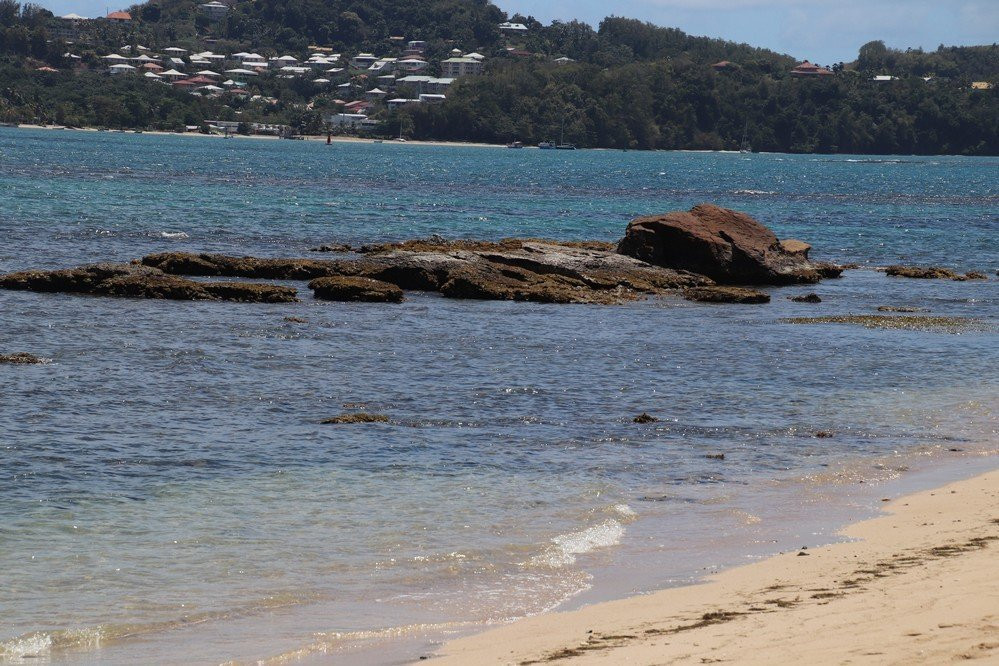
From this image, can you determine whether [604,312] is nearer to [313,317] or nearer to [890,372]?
[313,317]

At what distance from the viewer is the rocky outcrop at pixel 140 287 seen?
1073 inches

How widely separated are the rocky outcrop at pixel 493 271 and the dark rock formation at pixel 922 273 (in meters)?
8.46

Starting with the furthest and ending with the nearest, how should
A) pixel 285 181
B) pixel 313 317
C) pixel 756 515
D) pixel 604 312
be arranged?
pixel 285 181
pixel 604 312
pixel 313 317
pixel 756 515

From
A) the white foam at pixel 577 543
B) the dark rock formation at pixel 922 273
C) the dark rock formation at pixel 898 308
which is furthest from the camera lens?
the dark rock formation at pixel 922 273

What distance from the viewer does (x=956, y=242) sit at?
53.7 metres

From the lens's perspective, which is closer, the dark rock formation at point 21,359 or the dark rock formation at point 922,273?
the dark rock formation at point 21,359

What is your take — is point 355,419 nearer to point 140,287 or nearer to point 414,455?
point 414,455

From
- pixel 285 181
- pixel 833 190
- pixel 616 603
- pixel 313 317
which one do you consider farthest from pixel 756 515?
pixel 833 190

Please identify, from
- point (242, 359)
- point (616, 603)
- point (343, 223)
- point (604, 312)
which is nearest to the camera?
point (616, 603)

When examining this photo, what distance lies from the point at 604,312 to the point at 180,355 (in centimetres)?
1059

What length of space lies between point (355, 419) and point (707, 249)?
20.0m

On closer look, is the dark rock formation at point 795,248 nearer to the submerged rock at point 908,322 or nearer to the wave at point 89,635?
the submerged rock at point 908,322

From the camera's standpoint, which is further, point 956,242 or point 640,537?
point 956,242

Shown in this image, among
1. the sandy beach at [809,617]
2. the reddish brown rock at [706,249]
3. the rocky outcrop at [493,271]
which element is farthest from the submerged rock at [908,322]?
the sandy beach at [809,617]
